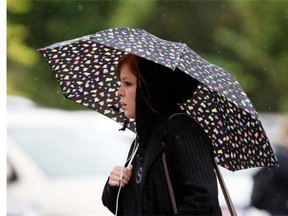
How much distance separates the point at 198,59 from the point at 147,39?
20 cm

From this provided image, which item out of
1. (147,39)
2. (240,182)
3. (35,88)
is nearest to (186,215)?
(147,39)

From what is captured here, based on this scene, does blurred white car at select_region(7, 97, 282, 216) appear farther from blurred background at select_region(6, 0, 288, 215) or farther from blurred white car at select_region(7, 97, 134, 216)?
blurred background at select_region(6, 0, 288, 215)

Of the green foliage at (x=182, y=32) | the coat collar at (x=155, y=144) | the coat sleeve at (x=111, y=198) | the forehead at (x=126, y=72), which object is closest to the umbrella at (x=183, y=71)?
the forehead at (x=126, y=72)

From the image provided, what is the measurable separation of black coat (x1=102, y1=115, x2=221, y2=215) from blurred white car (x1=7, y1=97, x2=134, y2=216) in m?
3.43

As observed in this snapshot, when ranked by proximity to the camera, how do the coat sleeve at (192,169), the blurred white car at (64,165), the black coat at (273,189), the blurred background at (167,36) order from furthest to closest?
the blurred background at (167,36) < the blurred white car at (64,165) < the black coat at (273,189) < the coat sleeve at (192,169)

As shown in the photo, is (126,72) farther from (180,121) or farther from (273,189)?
(273,189)

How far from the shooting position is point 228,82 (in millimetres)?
3086

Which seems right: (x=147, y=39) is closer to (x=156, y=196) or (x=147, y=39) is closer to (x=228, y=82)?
(x=228, y=82)

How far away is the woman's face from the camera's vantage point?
9.66 ft

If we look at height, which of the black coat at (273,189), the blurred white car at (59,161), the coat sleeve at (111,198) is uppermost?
the coat sleeve at (111,198)

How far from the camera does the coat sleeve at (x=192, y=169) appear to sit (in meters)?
2.74

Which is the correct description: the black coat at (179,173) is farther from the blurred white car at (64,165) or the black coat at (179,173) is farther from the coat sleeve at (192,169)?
the blurred white car at (64,165)

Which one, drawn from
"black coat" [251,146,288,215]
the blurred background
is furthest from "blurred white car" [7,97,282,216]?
the blurred background

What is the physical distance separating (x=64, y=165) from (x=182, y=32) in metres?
2.65
